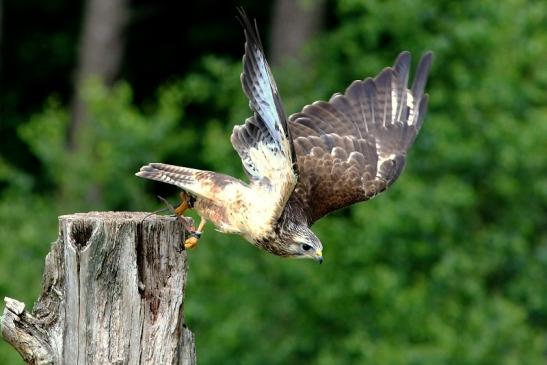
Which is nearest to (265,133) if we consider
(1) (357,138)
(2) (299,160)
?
(2) (299,160)

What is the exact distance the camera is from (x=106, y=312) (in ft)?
20.5

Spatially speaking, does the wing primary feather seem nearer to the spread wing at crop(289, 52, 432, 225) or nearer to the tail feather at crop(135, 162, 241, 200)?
the spread wing at crop(289, 52, 432, 225)

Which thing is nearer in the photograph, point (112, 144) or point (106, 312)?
point (106, 312)

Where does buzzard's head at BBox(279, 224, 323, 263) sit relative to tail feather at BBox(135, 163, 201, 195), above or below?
below

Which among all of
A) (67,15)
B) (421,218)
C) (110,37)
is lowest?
(421,218)

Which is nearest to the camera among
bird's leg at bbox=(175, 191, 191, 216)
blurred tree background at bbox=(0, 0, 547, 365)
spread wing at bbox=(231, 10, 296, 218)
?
spread wing at bbox=(231, 10, 296, 218)

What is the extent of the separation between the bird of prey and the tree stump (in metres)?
0.45

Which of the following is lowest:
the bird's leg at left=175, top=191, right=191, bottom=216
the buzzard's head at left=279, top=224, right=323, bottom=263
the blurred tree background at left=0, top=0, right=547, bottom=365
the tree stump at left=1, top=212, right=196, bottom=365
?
the tree stump at left=1, top=212, right=196, bottom=365

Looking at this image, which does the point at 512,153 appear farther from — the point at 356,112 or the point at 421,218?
the point at 356,112

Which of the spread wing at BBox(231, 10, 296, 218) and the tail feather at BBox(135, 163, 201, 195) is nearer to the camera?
the spread wing at BBox(231, 10, 296, 218)

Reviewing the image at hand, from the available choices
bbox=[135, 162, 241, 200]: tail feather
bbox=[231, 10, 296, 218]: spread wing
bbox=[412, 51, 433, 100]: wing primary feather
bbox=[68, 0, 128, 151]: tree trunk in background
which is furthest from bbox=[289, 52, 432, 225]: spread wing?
bbox=[68, 0, 128, 151]: tree trunk in background

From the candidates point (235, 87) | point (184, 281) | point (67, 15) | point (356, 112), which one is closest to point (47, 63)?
point (67, 15)

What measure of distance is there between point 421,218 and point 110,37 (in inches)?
222

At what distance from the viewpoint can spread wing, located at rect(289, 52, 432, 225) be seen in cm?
850
